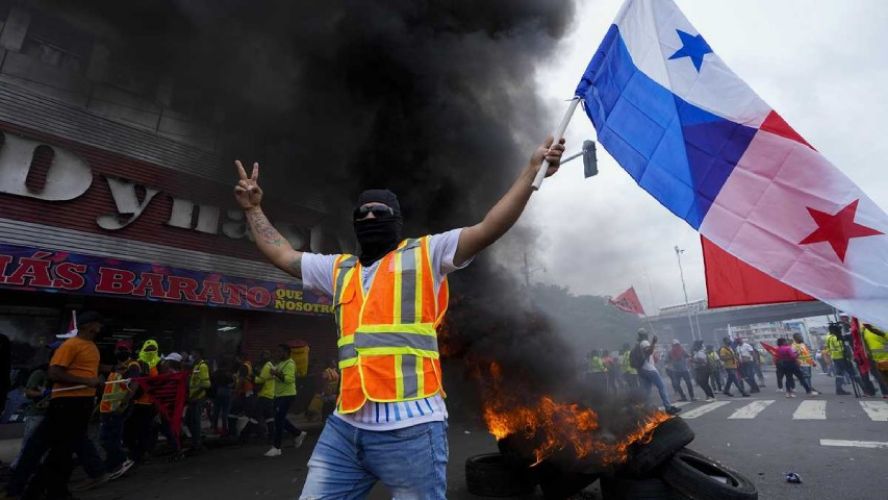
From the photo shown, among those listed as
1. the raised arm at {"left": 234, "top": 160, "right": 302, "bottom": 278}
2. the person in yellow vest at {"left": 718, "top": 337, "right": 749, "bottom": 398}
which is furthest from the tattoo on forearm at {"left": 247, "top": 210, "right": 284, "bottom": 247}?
the person in yellow vest at {"left": 718, "top": 337, "right": 749, "bottom": 398}

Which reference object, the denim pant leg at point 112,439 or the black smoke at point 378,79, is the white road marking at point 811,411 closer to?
the black smoke at point 378,79

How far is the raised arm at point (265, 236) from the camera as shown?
224 cm

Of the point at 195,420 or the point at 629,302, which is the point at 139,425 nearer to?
the point at 195,420

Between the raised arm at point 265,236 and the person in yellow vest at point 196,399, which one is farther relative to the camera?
the person in yellow vest at point 196,399

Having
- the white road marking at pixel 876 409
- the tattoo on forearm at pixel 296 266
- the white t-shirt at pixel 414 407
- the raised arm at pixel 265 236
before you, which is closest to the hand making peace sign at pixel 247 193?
the raised arm at pixel 265 236

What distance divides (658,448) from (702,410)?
7.73 m

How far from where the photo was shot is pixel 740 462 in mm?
5223

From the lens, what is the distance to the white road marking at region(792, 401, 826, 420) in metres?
8.00

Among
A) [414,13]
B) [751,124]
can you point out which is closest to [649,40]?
[751,124]

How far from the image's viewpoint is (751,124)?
121 inches

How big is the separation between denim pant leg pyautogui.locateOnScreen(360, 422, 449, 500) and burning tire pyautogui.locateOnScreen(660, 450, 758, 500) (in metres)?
2.53

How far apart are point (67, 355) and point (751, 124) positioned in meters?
6.28

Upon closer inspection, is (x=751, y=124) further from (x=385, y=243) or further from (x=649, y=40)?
(x=385, y=243)

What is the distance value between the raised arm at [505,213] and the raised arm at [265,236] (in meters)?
0.89
